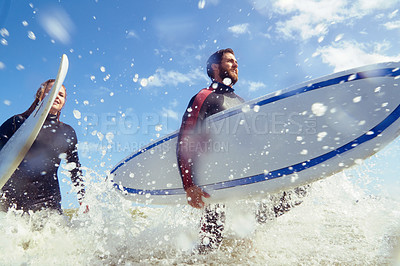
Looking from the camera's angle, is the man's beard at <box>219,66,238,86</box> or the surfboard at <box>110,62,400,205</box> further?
the man's beard at <box>219,66,238,86</box>

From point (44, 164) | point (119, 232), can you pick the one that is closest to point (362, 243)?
point (119, 232)

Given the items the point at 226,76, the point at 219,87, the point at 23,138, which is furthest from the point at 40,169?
the point at 226,76

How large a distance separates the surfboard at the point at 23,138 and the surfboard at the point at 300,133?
5.05 feet

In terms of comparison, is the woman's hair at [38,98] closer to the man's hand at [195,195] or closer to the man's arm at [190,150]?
the man's arm at [190,150]

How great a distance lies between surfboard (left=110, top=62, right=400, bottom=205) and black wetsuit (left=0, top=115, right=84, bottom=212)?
59.3 inches

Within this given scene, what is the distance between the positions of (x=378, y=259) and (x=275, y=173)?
0.94 meters

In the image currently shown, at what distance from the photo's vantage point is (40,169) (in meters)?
2.33

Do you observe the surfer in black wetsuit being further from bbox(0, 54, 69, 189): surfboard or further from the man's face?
bbox(0, 54, 69, 189): surfboard

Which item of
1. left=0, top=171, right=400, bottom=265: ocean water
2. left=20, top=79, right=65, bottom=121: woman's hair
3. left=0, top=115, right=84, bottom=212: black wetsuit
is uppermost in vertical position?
left=20, top=79, right=65, bottom=121: woman's hair

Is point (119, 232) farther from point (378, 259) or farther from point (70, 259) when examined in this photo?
point (378, 259)

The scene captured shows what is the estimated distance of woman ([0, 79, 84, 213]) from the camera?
7.22 ft

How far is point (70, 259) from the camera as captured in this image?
183 cm

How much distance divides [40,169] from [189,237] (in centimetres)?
166

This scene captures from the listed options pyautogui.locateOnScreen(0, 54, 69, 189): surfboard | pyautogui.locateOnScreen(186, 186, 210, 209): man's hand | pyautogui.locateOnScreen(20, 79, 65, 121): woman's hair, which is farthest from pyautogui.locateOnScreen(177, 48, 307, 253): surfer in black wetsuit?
Answer: pyautogui.locateOnScreen(20, 79, 65, 121): woman's hair
